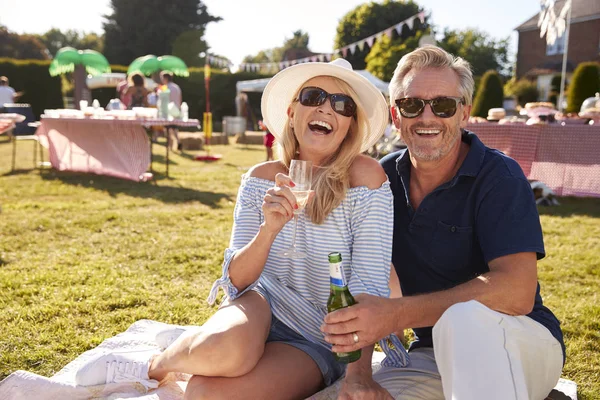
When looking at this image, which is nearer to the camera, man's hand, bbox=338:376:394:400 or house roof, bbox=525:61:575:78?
man's hand, bbox=338:376:394:400

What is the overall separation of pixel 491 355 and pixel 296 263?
119 cm

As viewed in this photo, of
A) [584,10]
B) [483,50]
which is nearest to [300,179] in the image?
[584,10]

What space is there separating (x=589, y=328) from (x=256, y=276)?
106 inches

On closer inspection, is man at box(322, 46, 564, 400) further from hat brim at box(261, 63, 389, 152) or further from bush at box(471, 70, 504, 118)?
bush at box(471, 70, 504, 118)

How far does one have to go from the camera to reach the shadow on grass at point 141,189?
8.52 meters

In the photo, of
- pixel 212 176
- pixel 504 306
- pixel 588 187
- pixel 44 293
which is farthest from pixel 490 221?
pixel 212 176

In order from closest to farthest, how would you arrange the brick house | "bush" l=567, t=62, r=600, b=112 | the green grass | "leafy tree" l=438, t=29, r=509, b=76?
the green grass
"bush" l=567, t=62, r=600, b=112
the brick house
"leafy tree" l=438, t=29, r=509, b=76

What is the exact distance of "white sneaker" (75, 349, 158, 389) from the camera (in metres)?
2.72

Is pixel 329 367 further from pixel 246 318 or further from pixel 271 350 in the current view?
pixel 246 318

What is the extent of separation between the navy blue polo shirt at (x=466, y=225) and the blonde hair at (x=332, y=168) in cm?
26

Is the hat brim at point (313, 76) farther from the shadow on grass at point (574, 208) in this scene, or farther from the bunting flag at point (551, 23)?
the bunting flag at point (551, 23)

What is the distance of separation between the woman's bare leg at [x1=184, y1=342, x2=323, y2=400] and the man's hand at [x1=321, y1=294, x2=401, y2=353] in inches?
16.2

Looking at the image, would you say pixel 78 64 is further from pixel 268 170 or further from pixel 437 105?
pixel 437 105

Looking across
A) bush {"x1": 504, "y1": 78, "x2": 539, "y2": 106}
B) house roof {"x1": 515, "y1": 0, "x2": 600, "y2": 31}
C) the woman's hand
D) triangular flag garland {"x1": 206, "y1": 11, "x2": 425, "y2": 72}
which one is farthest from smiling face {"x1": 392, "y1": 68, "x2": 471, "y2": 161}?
house roof {"x1": 515, "y1": 0, "x2": 600, "y2": 31}
